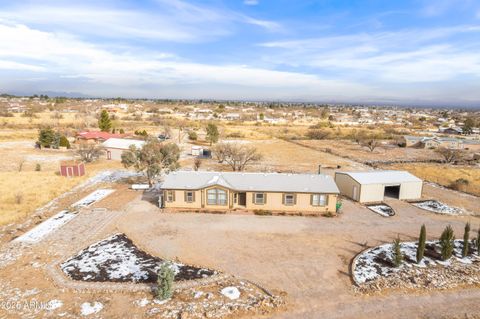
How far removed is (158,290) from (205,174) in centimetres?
1178

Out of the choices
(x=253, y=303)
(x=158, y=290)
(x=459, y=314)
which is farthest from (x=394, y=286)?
(x=158, y=290)

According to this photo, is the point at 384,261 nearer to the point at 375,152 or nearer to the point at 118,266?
the point at 118,266

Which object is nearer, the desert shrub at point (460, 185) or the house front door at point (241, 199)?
the house front door at point (241, 199)

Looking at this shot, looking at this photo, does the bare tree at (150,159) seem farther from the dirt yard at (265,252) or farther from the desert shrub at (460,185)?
the desert shrub at (460,185)

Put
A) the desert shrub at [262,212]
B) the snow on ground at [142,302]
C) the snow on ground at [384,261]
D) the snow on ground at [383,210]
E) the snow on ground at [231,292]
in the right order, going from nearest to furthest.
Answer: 1. the snow on ground at [142,302]
2. the snow on ground at [231,292]
3. the snow on ground at [384,261]
4. the desert shrub at [262,212]
5. the snow on ground at [383,210]

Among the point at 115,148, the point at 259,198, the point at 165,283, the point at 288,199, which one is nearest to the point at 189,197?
the point at 259,198

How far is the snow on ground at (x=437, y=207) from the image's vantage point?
22.5 meters

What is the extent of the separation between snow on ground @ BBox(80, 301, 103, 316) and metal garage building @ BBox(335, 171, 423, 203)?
18884 mm

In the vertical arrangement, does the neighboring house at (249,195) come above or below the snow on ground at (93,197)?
above

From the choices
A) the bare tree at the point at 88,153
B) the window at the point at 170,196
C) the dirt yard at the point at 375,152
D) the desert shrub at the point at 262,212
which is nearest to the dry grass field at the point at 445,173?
the dirt yard at the point at 375,152

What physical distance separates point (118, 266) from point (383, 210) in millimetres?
17427

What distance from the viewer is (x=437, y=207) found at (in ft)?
77.3

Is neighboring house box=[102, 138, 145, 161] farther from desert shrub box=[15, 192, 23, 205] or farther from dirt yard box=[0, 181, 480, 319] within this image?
desert shrub box=[15, 192, 23, 205]

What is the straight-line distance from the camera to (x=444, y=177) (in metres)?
34.1
